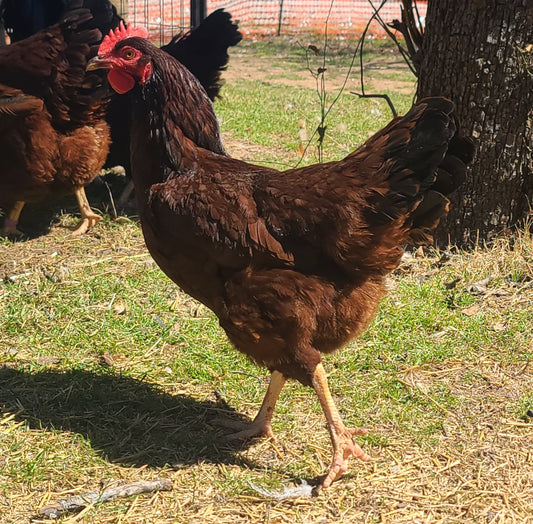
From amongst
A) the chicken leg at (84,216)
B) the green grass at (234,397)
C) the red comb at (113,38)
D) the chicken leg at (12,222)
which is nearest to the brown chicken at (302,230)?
the red comb at (113,38)

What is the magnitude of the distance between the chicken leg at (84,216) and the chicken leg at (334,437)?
3456 mm

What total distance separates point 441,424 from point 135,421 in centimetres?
160

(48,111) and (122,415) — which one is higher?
(48,111)

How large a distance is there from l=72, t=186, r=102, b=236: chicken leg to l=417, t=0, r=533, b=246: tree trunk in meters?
3.02

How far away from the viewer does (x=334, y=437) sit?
10.2ft

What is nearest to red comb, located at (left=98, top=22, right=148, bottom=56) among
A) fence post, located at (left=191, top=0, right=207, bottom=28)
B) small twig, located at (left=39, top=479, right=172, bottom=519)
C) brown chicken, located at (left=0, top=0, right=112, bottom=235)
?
brown chicken, located at (left=0, top=0, right=112, bottom=235)

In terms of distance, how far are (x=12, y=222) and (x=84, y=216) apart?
2.01 feet

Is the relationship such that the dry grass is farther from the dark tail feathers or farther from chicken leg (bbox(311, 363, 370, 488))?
the dark tail feathers

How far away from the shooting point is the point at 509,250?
508 centimetres

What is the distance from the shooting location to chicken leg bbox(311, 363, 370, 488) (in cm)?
308

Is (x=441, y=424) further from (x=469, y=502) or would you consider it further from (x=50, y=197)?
(x=50, y=197)

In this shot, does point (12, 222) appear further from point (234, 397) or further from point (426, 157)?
point (426, 157)

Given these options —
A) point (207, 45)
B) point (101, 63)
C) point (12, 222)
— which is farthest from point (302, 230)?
point (207, 45)

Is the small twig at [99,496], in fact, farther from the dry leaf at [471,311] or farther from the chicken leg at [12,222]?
the chicken leg at [12,222]
